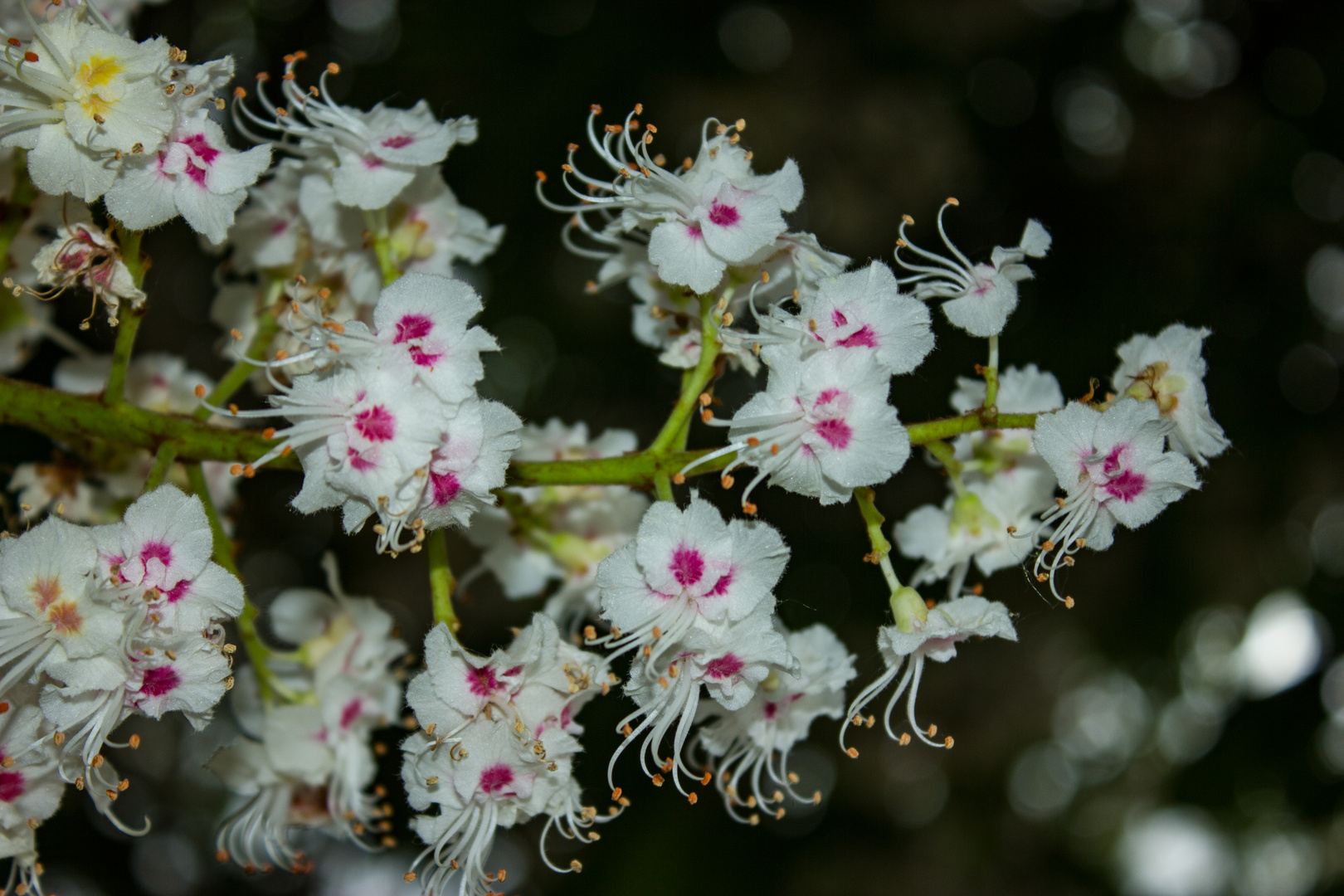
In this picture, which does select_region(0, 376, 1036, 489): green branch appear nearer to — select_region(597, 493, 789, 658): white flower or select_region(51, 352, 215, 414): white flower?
select_region(597, 493, 789, 658): white flower

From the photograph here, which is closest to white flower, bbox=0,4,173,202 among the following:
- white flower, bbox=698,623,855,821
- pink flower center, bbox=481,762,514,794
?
pink flower center, bbox=481,762,514,794

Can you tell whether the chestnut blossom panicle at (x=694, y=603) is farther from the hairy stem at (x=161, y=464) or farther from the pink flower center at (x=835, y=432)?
the hairy stem at (x=161, y=464)

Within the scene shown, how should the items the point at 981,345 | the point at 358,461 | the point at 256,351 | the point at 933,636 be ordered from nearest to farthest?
the point at 358,461, the point at 933,636, the point at 256,351, the point at 981,345

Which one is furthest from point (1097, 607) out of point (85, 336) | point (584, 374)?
point (85, 336)

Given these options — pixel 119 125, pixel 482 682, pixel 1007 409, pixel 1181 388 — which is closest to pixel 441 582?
pixel 482 682

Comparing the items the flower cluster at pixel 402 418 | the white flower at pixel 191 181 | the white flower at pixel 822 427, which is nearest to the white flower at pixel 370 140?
the white flower at pixel 191 181

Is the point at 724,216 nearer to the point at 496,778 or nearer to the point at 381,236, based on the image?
the point at 381,236

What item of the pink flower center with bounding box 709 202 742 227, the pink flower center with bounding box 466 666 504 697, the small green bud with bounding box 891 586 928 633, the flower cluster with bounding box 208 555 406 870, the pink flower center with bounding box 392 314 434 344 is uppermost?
the pink flower center with bounding box 709 202 742 227
